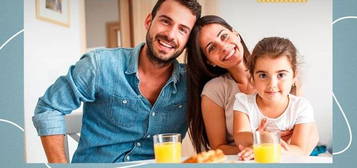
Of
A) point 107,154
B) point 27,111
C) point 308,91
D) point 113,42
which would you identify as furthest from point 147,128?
point 308,91

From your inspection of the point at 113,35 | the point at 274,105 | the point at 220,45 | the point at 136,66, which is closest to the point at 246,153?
the point at 274,105

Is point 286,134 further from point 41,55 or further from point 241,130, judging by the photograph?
point 41,55

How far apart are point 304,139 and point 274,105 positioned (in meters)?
0.16

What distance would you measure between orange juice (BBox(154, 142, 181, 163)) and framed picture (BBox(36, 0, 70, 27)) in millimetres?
575

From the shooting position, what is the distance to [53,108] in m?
1.58

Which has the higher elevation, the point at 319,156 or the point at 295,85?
the point at 295,85

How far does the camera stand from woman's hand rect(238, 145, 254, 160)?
1498mm

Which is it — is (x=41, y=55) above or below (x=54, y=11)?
below

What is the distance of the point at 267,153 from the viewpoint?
57.9 inches

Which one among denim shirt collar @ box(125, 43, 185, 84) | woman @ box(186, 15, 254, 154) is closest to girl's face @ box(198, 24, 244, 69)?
woman @ box(186, 15, 254, 154)

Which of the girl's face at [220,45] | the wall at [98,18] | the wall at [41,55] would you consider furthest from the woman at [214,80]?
the wall at [41,55]

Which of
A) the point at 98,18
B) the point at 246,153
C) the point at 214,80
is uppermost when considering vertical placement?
the point at 98,18
